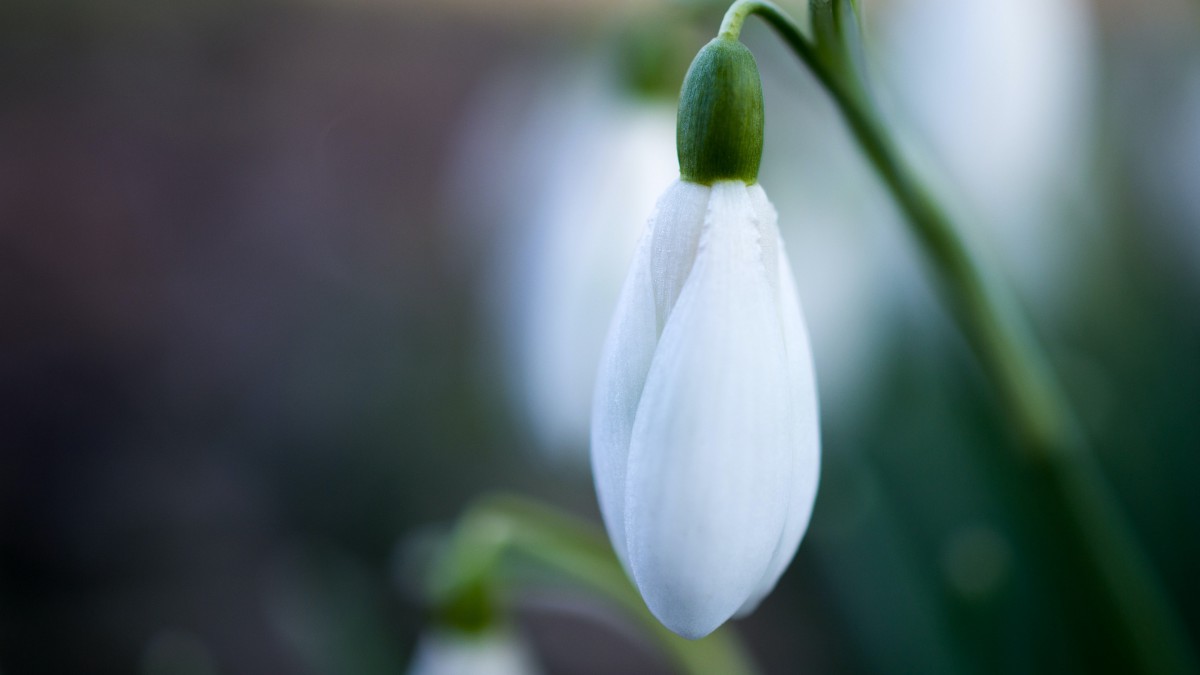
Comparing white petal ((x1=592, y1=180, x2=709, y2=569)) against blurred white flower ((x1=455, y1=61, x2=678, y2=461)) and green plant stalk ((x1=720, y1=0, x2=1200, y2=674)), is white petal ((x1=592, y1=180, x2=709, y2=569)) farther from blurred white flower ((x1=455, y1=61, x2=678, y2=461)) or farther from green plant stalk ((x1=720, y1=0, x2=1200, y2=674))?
blurred white flower ((x1=455, y1=61, x2=678, y2=461))

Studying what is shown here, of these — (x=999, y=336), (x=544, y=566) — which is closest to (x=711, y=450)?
(x=999, y=336)

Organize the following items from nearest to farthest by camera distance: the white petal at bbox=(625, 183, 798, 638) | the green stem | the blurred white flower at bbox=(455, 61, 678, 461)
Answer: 1. the white petal at bbox=(625, 183, 798, 638)
2. the green stem
3. the blurred white flower at bbox=(455, 61, 678, 461)

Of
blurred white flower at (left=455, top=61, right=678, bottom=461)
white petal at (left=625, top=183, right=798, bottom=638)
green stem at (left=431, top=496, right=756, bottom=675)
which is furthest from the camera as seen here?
blurred white flower at (left=455, top=61, right=678, bottom=461)

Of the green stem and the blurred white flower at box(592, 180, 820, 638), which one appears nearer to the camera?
the blurred white flower at box(592, 180, 820, 638)

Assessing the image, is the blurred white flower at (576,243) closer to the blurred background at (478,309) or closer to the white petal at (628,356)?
the blurred background at (478,309)

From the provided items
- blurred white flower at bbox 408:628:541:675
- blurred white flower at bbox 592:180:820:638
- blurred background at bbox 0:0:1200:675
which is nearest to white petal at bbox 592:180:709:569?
blurred white flower at bbox 592:180:820:638

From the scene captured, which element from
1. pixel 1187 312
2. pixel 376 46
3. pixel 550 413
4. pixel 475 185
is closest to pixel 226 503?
pixel 475 185

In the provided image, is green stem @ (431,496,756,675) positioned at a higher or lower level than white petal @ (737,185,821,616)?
lower

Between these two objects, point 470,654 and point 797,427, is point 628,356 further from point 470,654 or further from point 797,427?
point 470,654
